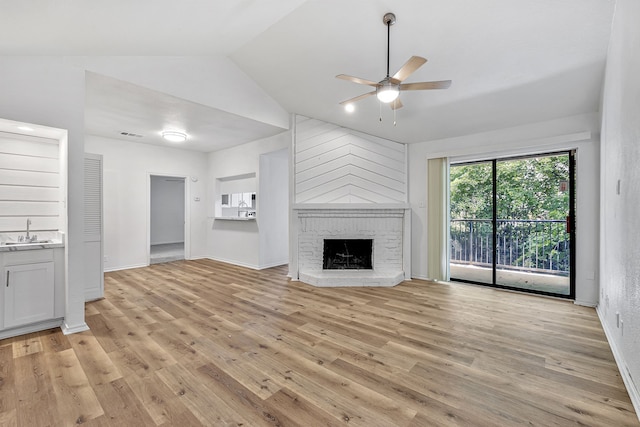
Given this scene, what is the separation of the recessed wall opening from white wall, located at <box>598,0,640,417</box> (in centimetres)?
300

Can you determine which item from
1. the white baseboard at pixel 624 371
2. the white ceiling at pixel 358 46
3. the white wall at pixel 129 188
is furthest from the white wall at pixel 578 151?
the white wall at pixel 129 188

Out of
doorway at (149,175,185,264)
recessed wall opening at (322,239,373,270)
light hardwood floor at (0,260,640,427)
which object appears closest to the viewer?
light hardwood floor at (0,260,640,427)

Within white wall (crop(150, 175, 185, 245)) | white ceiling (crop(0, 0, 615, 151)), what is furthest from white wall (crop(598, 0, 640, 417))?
white wall (crop(150, 175, 185, 245))

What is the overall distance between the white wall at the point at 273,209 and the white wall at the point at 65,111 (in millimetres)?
3210

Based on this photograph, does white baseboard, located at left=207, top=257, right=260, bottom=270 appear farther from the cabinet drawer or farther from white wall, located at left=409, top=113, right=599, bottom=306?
white wall, located at left=409, top=113, right=599, bottom=306

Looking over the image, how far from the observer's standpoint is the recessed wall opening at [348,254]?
498 centimetres

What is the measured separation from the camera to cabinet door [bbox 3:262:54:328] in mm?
2666

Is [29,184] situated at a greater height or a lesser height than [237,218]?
greater

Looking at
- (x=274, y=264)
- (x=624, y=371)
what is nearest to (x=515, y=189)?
(x=624, y=371)

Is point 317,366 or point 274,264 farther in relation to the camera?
point 274,264

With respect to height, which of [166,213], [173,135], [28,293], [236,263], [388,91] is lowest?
[236,263]

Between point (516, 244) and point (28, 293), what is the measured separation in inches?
250

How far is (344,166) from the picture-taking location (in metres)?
5.14

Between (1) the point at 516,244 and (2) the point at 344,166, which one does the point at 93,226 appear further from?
(1) the point at 516,244
